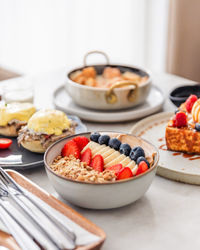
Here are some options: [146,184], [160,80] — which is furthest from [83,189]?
[160,80]

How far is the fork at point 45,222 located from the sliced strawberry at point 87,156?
0.75ft

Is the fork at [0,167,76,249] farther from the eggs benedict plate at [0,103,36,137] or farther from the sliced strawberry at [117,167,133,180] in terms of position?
the eggs benedict plate at [0,103,36,137]

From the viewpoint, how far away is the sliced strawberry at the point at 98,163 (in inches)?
46.4

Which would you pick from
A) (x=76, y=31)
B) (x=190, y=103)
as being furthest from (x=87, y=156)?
(x=76, y=31)

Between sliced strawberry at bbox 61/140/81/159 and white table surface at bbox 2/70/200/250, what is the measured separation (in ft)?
0.45

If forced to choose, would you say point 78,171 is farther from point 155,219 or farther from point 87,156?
point 155,219

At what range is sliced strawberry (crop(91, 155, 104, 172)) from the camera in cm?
118

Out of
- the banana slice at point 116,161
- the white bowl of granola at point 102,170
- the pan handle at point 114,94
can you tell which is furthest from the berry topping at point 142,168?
the pan handle at point 114,94

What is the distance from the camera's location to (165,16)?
12.8 ft

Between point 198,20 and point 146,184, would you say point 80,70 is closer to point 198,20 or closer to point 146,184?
point 146,184

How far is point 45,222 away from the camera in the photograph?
97 centimetres

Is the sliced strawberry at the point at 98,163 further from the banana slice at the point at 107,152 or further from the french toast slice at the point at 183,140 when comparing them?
the french toast slice at the point at 183,140

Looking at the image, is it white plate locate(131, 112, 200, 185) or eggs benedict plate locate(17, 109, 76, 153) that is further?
eggs benedict plate locate(17, 109, 76, 153)

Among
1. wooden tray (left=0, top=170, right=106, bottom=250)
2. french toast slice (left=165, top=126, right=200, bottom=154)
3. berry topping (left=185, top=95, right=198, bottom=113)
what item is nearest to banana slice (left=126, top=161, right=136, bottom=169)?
wooden tray (left=0, top=170, right=106, bottom=250)
